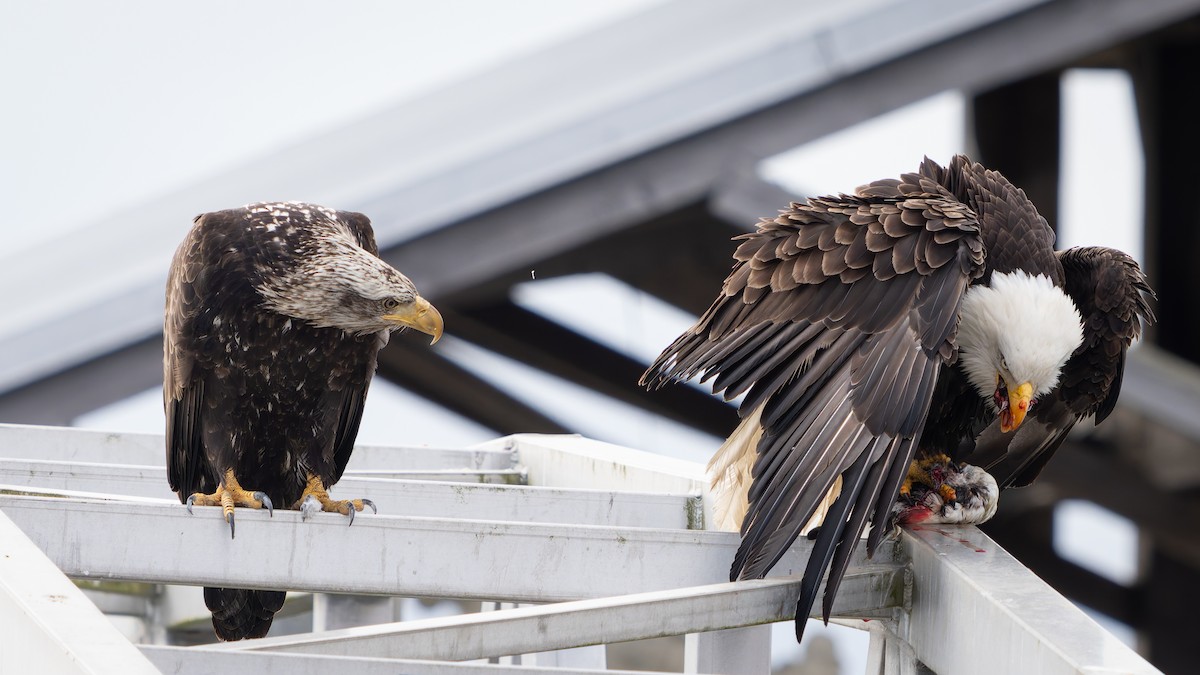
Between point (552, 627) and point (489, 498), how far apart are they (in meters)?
1.01

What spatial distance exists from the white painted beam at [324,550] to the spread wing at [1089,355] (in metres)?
1.43

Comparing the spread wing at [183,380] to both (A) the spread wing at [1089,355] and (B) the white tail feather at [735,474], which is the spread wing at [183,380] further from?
(A) the spread wing at [1089,355]

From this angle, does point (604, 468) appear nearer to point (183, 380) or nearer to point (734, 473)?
point (734, 473)

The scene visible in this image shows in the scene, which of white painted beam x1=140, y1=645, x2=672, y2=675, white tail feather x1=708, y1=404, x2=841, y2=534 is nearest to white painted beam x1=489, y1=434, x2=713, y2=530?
white tail feather x1=708, y1=404, x2=841, y2=534

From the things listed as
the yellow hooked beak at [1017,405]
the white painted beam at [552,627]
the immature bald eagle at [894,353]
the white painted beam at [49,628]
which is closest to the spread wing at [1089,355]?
the immature bald eagle at [894,353]

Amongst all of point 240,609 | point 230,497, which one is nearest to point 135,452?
point 240,609

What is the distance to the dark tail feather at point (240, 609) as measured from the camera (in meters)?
3.23

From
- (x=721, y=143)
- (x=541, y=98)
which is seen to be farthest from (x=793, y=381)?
(x=541, y=98)

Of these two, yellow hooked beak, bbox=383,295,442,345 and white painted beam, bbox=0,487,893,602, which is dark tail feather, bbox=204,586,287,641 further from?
white painted beam, bbox=0,487,893,602

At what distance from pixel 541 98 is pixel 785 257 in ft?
11.3

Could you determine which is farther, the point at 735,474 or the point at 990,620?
the point at 735,474

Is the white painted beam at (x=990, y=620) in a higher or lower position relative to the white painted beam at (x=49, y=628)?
lower

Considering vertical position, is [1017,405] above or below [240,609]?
above

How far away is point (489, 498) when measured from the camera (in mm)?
2838
